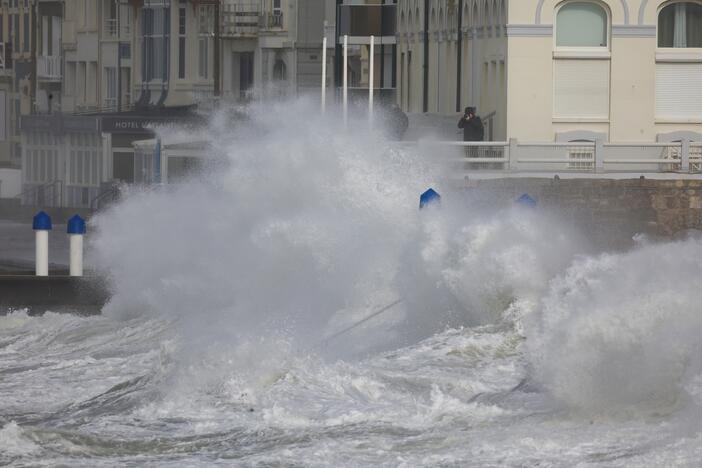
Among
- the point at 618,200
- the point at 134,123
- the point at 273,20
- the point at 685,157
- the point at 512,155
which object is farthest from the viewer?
the point at 273,20

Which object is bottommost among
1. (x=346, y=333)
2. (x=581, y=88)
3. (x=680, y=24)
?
(x=346, y=333)

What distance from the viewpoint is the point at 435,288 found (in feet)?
74.4

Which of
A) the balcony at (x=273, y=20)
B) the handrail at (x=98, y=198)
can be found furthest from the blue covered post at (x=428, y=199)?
the balcony at (x=273, y=20)

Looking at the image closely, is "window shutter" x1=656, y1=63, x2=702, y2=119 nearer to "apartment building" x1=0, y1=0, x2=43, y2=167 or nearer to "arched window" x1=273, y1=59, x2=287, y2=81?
"arched window" x1=273, y1=59, x2=287, y2=81

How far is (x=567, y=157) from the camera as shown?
31.2 meters

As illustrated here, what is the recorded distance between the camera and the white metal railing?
100 ft

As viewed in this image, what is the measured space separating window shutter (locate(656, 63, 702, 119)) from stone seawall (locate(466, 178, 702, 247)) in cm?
553

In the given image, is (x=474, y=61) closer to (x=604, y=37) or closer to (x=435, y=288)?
(x=604, y=37)

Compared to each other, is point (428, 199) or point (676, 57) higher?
point (676, 57)

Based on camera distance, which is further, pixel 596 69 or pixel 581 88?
pixel 581 88

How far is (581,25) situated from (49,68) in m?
41.7

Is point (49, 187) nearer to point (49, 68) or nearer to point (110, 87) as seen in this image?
point (110, 87)

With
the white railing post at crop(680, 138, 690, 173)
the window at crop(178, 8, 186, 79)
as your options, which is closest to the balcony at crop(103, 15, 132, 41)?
the window at crop(178, 8, 186, 79)

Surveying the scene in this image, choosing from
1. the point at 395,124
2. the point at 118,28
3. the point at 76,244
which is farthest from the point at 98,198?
the point at 76,244
